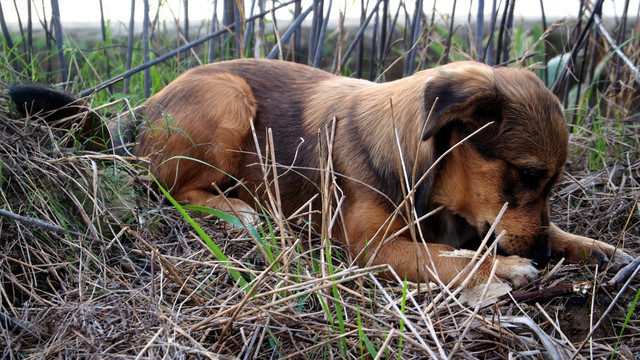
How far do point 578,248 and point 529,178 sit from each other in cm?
54

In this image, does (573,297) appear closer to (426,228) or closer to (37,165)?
(426,228)

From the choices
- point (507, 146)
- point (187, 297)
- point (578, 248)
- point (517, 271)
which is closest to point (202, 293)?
point (187, 297)

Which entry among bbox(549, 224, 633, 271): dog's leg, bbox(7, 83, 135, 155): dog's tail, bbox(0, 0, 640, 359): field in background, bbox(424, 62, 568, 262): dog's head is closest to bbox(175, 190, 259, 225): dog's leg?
bbox(0, 0, 640, 359): field in background

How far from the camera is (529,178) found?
291 cm

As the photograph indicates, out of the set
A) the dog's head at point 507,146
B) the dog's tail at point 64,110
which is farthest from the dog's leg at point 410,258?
the dog's tail at point 64,110

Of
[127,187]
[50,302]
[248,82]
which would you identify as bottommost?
[50,302]

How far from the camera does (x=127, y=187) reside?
10.0ft

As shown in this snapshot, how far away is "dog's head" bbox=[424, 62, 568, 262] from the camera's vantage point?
2.85 m

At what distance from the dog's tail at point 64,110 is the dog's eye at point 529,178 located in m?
1.97

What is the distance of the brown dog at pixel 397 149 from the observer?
286 cm

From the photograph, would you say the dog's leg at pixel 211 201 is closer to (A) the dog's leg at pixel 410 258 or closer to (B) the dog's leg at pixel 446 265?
(A) the dog's leg at pixel 410 258

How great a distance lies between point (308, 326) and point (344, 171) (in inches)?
48.2

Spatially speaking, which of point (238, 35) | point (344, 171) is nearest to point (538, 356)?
point (344, 171)

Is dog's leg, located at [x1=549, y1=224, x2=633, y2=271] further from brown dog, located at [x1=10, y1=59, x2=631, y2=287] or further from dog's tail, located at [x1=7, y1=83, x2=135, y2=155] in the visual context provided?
dog's tail, located at [x1=7, y1=83, x2=135, y2=155]
